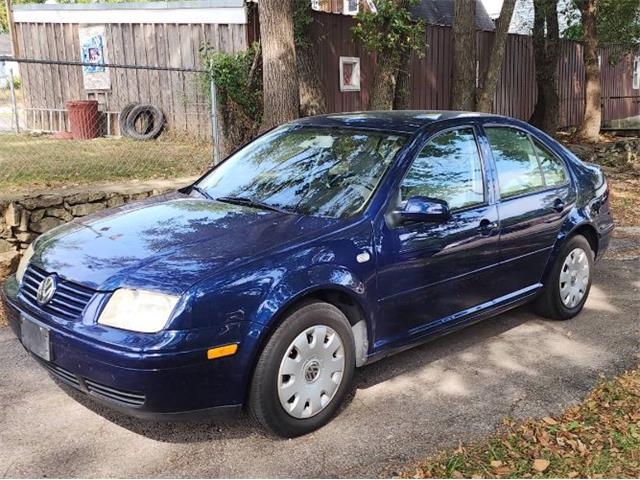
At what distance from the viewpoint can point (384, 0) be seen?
10047 mm

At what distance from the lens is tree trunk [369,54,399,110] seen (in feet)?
34.0

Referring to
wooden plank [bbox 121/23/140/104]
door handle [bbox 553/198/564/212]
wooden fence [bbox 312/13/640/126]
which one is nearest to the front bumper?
door handle [bbox 553/198/564/212]

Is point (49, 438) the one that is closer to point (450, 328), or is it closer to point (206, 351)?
point (206, 351)

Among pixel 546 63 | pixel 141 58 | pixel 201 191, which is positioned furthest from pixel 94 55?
pixel 201 191

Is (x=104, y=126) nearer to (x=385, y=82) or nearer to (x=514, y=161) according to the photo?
(x=385, y=82)

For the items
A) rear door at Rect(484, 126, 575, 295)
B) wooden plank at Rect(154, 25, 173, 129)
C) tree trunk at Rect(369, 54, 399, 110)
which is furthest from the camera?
wooden plank at Rect(154, 25, 173, 129)

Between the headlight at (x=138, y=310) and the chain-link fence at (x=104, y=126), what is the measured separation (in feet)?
16.0

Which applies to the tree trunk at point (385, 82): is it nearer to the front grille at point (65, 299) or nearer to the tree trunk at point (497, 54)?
the tree trunk at point (497, 54)

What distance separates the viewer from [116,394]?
10.3 ft

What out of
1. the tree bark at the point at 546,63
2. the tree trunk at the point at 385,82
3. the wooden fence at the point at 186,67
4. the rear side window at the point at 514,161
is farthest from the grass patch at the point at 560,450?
the tree bark at the point at 546,63

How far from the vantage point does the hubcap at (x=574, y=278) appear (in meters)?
5.26

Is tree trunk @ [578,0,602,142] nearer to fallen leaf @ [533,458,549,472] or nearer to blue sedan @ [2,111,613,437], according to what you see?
blue sedan @ [2,111,613,437]

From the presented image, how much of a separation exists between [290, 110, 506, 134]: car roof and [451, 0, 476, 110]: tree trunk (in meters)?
7.59

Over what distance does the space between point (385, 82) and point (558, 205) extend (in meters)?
5.87
